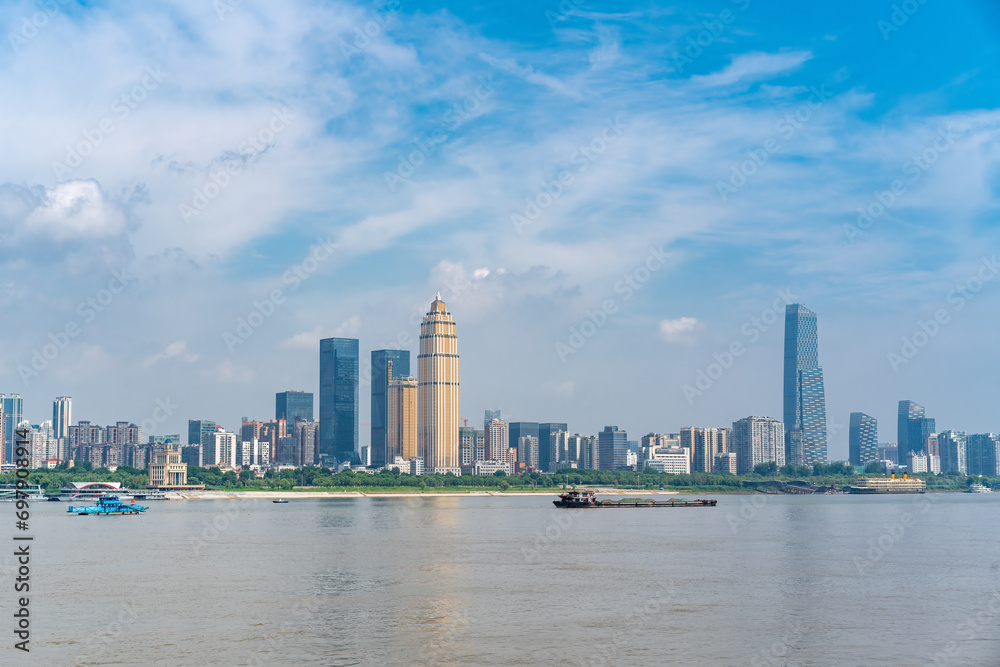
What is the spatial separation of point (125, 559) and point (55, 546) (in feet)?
51.6

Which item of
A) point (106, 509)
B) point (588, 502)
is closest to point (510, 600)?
point (106, 509)

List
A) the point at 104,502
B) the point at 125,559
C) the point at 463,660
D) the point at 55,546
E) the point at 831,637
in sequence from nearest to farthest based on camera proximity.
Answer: the point at 463,660
the point at 831,637
the point at 125,559
the point at 55,546
the point at 104,502

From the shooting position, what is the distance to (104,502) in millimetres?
144750

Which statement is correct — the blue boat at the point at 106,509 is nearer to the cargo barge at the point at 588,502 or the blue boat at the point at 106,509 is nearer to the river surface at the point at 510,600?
the river surface at the point at 510,600

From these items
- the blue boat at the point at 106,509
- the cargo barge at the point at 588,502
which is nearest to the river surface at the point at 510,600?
the blue boat at the point at 106,509

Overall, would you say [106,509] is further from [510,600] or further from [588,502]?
[510,600]

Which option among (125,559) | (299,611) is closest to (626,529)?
(125,559)

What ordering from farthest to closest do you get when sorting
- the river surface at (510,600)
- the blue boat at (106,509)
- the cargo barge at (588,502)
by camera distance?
the cargo barge at (588,502), the blue boat at (106,509), the river surface at (510,600)

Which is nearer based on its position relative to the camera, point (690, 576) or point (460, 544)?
point (690, 576)

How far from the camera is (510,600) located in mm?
48000

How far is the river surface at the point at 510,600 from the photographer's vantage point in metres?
36.7

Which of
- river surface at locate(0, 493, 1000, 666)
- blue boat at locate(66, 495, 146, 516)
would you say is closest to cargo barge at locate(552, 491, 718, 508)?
blue boat at locate(66, 495, 146, 516)

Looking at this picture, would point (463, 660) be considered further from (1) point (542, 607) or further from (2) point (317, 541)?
(2) point (317, 541)

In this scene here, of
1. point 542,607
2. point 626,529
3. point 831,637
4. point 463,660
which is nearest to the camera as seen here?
point 463,660
